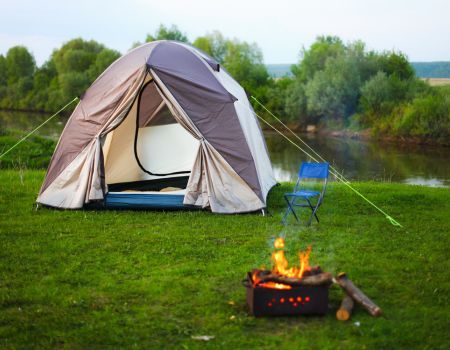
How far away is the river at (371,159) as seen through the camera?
17.0 m

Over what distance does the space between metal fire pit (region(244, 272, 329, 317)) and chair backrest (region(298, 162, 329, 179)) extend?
11.4 feet

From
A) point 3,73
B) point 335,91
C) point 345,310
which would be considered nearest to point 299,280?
point 345,310

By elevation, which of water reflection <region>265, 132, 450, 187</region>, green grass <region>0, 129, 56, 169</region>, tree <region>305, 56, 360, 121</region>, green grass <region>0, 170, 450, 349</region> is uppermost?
tree <region>305, 56, 360, 121</region>

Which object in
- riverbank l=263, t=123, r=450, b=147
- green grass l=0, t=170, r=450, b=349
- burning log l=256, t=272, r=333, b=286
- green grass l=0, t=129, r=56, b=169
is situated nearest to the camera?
green grass l=0, t=170, r=450, b=349

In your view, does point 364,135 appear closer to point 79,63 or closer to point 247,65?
point 247,65

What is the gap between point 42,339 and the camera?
168 inches

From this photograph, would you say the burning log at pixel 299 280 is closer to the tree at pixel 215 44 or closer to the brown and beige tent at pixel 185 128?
the brown and beige tent at pixel 185 128

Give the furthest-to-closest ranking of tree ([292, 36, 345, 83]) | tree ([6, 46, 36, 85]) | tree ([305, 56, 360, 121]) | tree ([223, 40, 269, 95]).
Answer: tree ([6, 46, 36, 85])
tree ([223, 40, 269, 95])
tree ([292, 36, 345, 83])
tree ([305, 56, 360, 121])

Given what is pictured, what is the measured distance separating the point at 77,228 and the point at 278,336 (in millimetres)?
3697

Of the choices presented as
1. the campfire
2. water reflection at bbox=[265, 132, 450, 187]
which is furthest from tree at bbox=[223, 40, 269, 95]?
the campfire

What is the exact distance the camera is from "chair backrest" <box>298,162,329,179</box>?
7.95m

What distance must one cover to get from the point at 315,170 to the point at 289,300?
3628mm

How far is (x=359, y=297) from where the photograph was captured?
4.71 m

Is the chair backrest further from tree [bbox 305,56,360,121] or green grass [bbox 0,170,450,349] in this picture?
tree [bbox 305,56,360,121]
